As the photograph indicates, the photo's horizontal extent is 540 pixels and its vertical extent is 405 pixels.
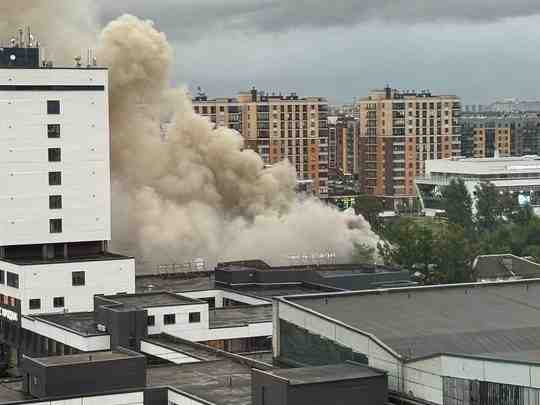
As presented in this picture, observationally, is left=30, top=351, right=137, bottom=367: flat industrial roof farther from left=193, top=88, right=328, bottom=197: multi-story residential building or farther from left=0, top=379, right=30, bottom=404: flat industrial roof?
left=193, top=88, right=328, bottom=197: multi-story residential building

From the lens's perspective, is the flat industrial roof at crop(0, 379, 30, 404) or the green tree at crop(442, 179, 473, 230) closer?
the flat industrial roof at crop(0, 379, 30, 404)

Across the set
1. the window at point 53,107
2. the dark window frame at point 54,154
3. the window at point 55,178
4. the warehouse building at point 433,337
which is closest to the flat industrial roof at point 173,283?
the window at point 55,178

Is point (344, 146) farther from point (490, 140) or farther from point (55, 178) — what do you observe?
point (55, 178)

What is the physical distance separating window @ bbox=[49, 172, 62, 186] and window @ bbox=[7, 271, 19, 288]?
3.49 m

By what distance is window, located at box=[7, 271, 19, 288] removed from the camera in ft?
166

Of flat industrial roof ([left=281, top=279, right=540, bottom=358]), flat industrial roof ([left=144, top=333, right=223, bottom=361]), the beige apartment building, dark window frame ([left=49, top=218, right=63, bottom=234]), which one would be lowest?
flat industrial roof ([left=144, top=333, right=223, bottom=361])

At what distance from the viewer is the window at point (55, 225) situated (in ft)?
171

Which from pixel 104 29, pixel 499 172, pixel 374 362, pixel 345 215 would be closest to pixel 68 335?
pixel 374 362

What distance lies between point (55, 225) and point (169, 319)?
357 inches

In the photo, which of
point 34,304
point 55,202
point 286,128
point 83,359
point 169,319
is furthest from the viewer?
point 286,128

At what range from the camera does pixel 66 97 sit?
171 feet

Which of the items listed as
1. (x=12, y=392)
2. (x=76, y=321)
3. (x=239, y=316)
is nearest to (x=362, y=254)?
(x=239, y=316)

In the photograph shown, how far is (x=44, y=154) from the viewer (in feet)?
170

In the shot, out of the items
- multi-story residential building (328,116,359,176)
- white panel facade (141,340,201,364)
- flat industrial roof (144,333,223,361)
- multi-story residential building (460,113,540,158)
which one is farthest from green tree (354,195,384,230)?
white panel facade (141,340,201,364)
